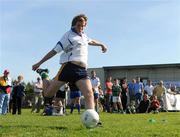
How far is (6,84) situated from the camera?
17609mm

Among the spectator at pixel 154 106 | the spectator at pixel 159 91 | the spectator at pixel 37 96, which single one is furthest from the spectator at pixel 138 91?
the spectator at pixel 37 96

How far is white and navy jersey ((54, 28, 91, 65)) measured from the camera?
26.0 feet

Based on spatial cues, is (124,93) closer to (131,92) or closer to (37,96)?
(131,92)

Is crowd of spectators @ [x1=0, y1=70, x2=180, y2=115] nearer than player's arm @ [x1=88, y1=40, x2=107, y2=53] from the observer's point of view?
No

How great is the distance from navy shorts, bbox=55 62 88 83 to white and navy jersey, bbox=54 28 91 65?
115 millimetres

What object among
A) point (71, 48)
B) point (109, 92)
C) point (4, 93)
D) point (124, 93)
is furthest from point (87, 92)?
point (109, 92)

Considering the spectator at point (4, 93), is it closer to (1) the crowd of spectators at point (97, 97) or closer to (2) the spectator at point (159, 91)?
(1) the crowd of spectators at point (97, 97)

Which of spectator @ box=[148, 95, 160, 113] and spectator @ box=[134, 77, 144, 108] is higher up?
spectator @ box=[134, 77, 144, 108]

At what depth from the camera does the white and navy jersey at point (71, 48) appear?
26.0 feet

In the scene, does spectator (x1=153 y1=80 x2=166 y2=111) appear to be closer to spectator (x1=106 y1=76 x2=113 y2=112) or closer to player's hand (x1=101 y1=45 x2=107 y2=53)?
spectator (x1=106 y1=76 x2=113 y2=112)

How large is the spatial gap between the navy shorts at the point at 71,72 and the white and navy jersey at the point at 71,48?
4.5 inches

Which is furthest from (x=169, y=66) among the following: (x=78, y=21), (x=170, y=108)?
(x=78, y=21)

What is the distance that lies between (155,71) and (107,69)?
489cm


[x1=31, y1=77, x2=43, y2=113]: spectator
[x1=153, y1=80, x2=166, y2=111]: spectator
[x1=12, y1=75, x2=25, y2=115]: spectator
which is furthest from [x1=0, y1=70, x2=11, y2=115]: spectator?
[x1=153, y1=80, x2=166, y2=111]: spectator
